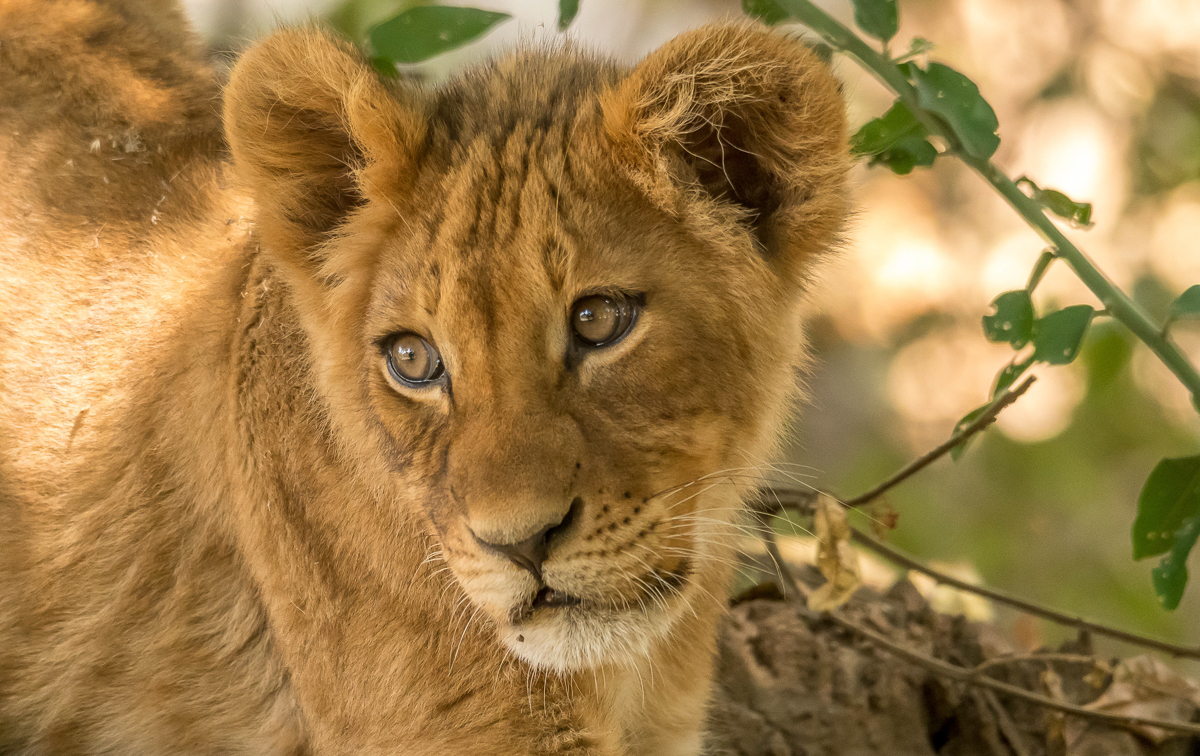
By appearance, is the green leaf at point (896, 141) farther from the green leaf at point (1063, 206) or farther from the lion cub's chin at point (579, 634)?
the lion cub's chin at point (579, 634)

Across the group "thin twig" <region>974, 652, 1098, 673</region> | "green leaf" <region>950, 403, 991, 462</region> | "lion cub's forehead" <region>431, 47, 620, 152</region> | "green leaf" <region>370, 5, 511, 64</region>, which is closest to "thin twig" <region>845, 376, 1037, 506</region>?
"green leaf" <region>950, 403, 991, 462</region>

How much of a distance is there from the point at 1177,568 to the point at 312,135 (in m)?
2.33

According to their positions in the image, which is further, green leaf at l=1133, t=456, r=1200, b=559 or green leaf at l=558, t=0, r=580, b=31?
green leaf at l=1133, t=456, r=1200, b=559

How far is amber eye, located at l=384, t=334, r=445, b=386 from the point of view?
2.12 m

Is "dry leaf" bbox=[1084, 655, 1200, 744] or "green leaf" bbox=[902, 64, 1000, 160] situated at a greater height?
"green leaf" bbox=[902, 64, 1000, 160]

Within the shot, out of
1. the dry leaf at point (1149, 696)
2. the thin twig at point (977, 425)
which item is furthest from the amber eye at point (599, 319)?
the dry leaf at point (1149, 696)

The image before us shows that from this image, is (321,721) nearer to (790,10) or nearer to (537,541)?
(537,541)

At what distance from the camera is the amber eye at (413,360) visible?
83.5 inches

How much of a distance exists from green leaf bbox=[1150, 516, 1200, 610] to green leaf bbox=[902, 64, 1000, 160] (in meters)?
1.05

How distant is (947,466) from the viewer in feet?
21.9

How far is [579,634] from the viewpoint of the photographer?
78.0 inches

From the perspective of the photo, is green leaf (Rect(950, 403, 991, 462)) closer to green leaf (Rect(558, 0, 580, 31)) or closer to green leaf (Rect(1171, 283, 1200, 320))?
green leaf (Rect(1171, 283, 1200, 320))

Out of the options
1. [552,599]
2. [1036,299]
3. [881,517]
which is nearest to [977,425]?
[881,517]

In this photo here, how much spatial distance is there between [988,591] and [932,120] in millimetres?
1691
